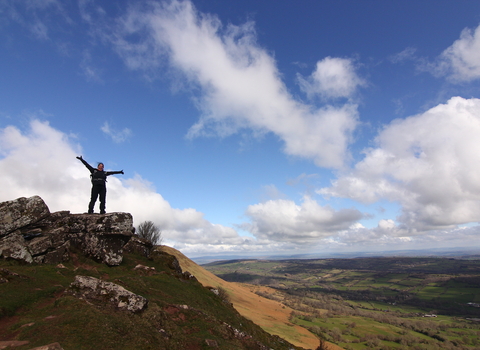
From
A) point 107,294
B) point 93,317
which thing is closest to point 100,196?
point 107,294

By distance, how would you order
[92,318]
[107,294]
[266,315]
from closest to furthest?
[92,318], [107,294], [266,315]

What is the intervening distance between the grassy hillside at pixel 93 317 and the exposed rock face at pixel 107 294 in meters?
0.42

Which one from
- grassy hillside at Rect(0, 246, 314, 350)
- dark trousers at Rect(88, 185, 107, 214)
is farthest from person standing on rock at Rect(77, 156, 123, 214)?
grassy hillside at Rect(0, 246, 314, 350)

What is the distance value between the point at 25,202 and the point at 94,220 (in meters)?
5.20

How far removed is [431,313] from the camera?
5064 inches

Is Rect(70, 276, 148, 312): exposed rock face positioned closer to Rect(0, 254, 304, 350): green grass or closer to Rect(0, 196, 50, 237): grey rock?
Rect(0, 254, 304, 350): green grass

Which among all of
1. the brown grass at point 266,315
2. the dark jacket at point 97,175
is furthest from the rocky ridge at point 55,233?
the brown grass at point 266,315

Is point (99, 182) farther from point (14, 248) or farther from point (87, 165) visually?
point (14, 248)

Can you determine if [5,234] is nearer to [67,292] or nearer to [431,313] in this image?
[67,292]

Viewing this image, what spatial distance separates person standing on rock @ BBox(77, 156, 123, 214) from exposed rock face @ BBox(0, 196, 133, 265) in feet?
4.80

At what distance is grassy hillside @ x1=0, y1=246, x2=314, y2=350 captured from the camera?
998 cm

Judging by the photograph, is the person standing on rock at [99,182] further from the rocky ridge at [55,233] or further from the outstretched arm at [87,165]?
the rocky ridge at [55,233]

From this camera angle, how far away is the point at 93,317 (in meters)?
11.3

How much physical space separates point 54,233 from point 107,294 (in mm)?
9288
